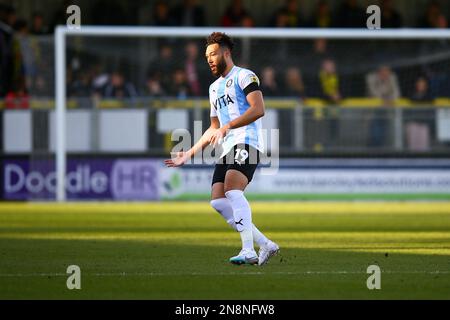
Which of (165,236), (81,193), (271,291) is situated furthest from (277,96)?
(271,291)

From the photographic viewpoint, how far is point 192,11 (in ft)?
94.0

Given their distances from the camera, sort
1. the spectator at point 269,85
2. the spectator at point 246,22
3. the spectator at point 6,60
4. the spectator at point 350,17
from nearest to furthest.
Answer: the spectator at point 6,60 → the spectator at point 269,85 → the spectator at point 246,22 → the spectator at point 350,17

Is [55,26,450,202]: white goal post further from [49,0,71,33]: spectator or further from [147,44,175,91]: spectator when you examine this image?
[49,0,71,33]: spectator

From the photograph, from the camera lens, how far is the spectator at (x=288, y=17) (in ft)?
93.6

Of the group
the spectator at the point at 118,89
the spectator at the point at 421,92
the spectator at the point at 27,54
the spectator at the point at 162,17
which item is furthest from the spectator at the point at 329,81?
the spectator at the point at 27,54

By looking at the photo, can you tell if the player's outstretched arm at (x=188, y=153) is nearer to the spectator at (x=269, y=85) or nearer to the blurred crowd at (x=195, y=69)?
the blurred crowd at (x=195, y=69)

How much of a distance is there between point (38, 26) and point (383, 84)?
28.8 feet

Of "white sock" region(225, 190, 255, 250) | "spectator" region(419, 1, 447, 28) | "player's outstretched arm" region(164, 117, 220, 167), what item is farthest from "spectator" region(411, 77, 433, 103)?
"white sock" region(225, 190, 255, 250)

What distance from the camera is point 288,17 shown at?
1131 inches

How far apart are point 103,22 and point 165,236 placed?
1427 centimetres

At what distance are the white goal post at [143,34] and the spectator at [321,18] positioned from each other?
288cm

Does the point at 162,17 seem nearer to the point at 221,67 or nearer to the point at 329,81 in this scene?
the point at 329,81

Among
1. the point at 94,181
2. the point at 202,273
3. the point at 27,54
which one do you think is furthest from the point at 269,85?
the point at 202,273

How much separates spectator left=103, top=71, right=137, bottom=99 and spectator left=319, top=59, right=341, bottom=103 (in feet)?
15.6
